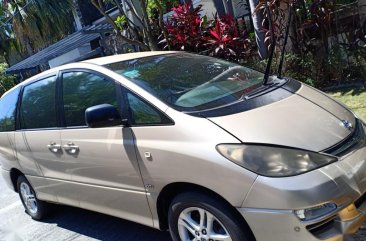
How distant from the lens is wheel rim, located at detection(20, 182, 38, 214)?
554 cm

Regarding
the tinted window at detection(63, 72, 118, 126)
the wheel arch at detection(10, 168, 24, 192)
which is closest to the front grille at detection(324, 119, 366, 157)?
the tinted window at detection(63, 72, 118, 126)

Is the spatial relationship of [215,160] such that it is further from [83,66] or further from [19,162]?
[19,162]

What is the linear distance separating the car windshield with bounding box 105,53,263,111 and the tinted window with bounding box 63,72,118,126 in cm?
18

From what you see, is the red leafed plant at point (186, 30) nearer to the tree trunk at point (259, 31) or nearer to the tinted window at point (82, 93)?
the tree trunk at point (259, 31)

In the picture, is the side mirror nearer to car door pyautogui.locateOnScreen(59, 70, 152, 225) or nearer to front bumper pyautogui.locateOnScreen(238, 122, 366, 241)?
car door pyautogui.locateOnScreen(59, 70, 152, 225)

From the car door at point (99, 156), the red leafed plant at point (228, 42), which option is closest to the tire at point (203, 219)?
the car door at point (99, 156)

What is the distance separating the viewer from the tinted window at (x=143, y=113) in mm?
3402

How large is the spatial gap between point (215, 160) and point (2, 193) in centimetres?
576

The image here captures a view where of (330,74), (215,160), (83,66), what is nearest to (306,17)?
(330,74)

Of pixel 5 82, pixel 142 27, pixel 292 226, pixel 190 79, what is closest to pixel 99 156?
pixel 190 79

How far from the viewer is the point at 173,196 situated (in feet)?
11.2

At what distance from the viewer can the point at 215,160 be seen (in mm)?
2953

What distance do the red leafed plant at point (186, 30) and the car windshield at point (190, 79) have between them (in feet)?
16.8

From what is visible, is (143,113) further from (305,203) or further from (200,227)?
(305,203)
